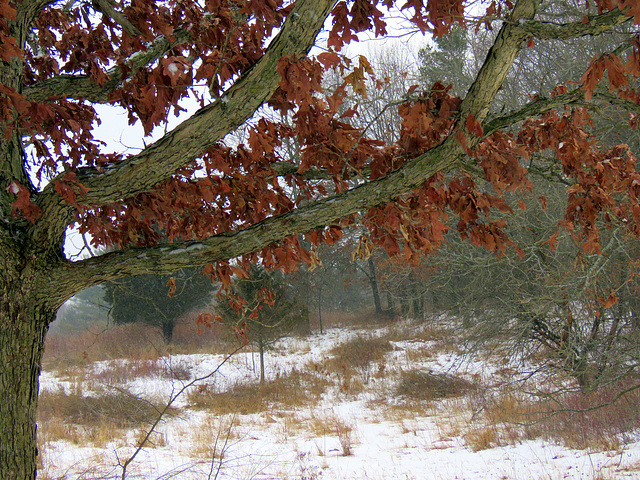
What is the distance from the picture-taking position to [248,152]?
8.35 ft

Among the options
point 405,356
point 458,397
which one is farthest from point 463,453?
→ point 405,356

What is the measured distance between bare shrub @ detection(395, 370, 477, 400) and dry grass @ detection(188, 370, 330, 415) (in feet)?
7.52

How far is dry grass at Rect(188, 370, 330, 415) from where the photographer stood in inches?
416

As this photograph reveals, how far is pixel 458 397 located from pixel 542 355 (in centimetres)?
216

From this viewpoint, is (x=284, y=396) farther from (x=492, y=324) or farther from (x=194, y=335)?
(x=194, y=335)

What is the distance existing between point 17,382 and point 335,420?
7905mm

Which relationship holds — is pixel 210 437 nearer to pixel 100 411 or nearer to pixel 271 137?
pixel 100 411

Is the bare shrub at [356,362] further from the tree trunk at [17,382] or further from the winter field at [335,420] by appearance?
the tree trunk at [17,382]

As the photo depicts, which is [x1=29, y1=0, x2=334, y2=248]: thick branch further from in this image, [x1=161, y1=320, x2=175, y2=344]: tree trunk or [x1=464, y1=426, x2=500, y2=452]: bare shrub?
[x1=161, y1=320, x2=175, y2=344]: tree trunk

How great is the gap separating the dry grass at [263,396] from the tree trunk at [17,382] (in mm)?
8487

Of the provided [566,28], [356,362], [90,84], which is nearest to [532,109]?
[566,28]

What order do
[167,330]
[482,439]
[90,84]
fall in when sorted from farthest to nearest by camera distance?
[167,330] < [482,439] < [90,84]

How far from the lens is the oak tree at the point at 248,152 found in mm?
1552

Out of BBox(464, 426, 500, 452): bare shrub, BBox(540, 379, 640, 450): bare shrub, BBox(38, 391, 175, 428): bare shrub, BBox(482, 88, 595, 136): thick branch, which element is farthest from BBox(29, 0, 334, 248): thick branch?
BBox(38, 391, 175, 428): bare shrub
